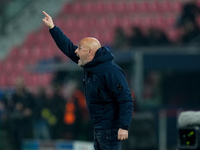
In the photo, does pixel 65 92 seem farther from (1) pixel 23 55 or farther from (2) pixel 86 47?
(2) pixel 86 47

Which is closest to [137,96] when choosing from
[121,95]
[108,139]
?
[108,139]

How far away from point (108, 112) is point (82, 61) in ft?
1.79

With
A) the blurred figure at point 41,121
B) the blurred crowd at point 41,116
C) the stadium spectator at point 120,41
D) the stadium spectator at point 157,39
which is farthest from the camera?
the stadium spectator at point 120,41

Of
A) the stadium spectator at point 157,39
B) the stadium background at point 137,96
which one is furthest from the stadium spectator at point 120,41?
the stadium spectator at point 157,39

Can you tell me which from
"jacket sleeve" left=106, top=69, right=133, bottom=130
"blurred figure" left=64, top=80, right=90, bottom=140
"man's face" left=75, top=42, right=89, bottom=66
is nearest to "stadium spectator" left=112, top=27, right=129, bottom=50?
"blurred figure" left=64, top=80, right=90, bottom=140

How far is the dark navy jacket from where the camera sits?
6.20 metres

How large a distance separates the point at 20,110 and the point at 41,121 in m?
1.21

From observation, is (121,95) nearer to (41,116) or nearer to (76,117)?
(76,117)

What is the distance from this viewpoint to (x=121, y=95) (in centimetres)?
620

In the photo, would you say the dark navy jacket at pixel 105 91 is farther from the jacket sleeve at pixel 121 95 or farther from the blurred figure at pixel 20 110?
the blurred figure at pixel 20 110

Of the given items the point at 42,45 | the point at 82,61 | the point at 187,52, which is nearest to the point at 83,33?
the point at 42,45

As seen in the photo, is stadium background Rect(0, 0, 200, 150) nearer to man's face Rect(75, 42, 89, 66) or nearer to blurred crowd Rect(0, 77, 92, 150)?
blurred crowd Rect(0, 77, 92, 150)

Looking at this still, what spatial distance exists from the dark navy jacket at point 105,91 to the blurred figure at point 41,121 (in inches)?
307

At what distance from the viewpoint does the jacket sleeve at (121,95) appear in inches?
242
